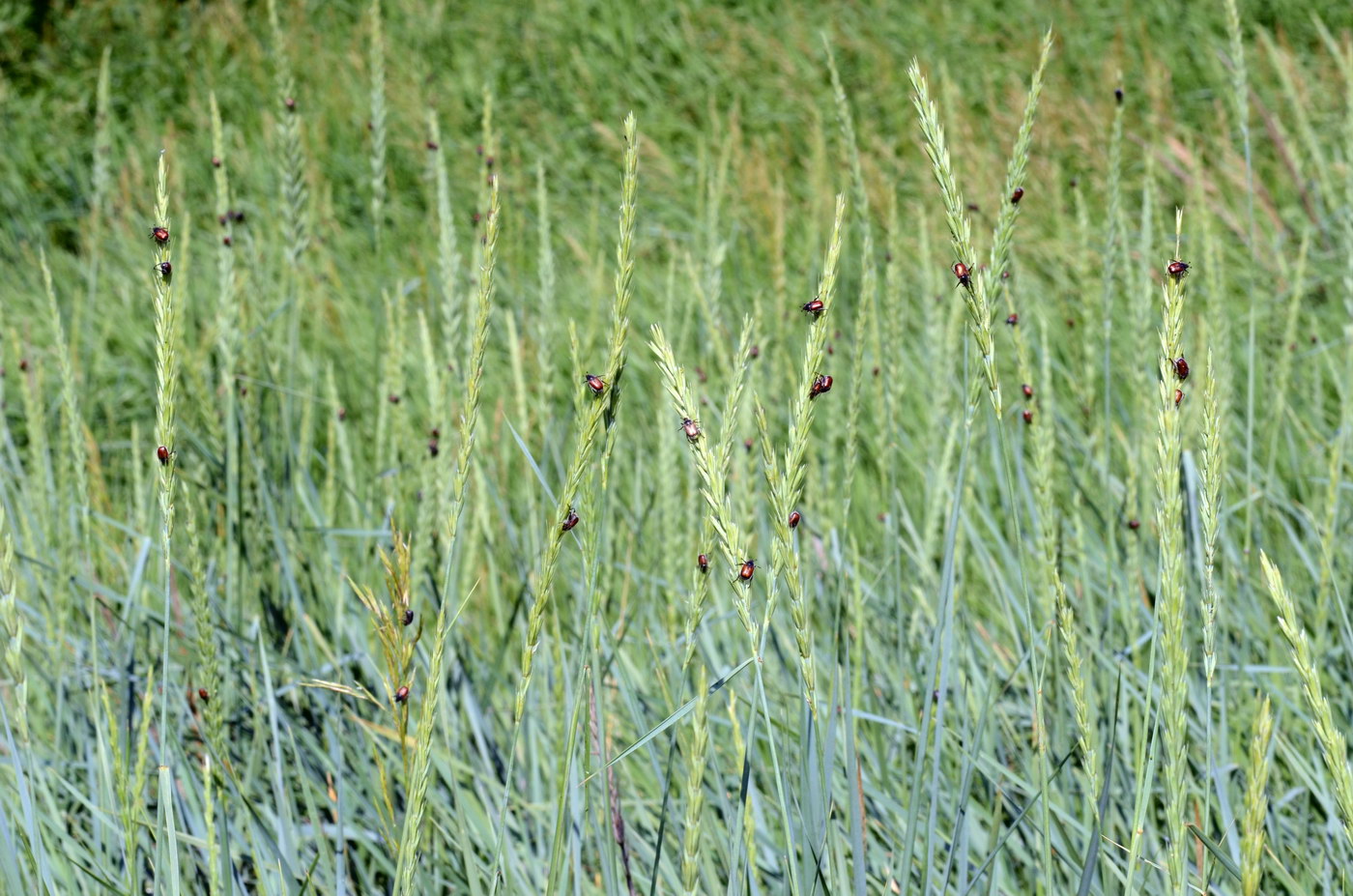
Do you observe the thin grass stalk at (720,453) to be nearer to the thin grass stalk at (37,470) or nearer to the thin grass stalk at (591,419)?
the thin grass stalk at (591,419)

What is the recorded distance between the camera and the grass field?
0.86 metres

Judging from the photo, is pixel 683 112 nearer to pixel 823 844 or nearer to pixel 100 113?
pixel 100 113

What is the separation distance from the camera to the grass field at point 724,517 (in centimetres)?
86

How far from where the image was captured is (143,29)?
20.4 ft

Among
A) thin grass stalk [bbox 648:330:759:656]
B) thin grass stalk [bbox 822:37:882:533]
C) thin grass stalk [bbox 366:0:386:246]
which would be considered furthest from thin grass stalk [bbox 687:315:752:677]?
thin grass stalk [bbox 366:0:386:246]

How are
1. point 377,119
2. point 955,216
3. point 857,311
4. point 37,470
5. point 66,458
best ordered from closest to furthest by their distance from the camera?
point 955,216
point 857,311
point 66,458
point 377,119
point 37,470

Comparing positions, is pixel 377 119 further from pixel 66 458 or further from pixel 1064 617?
pixel 1064 617

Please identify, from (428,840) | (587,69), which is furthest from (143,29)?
(428,840)

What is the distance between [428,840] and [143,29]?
610cm

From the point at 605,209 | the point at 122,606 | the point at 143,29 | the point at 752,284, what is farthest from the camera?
the point at 143,29

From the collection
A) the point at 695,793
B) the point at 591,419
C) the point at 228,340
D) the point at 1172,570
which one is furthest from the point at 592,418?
the point at 228,340

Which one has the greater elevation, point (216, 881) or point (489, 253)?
point (489, 253)

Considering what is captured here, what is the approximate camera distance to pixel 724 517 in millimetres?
703

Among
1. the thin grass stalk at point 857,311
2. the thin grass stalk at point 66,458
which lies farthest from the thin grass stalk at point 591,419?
the thin grass stalk at point 66,458
